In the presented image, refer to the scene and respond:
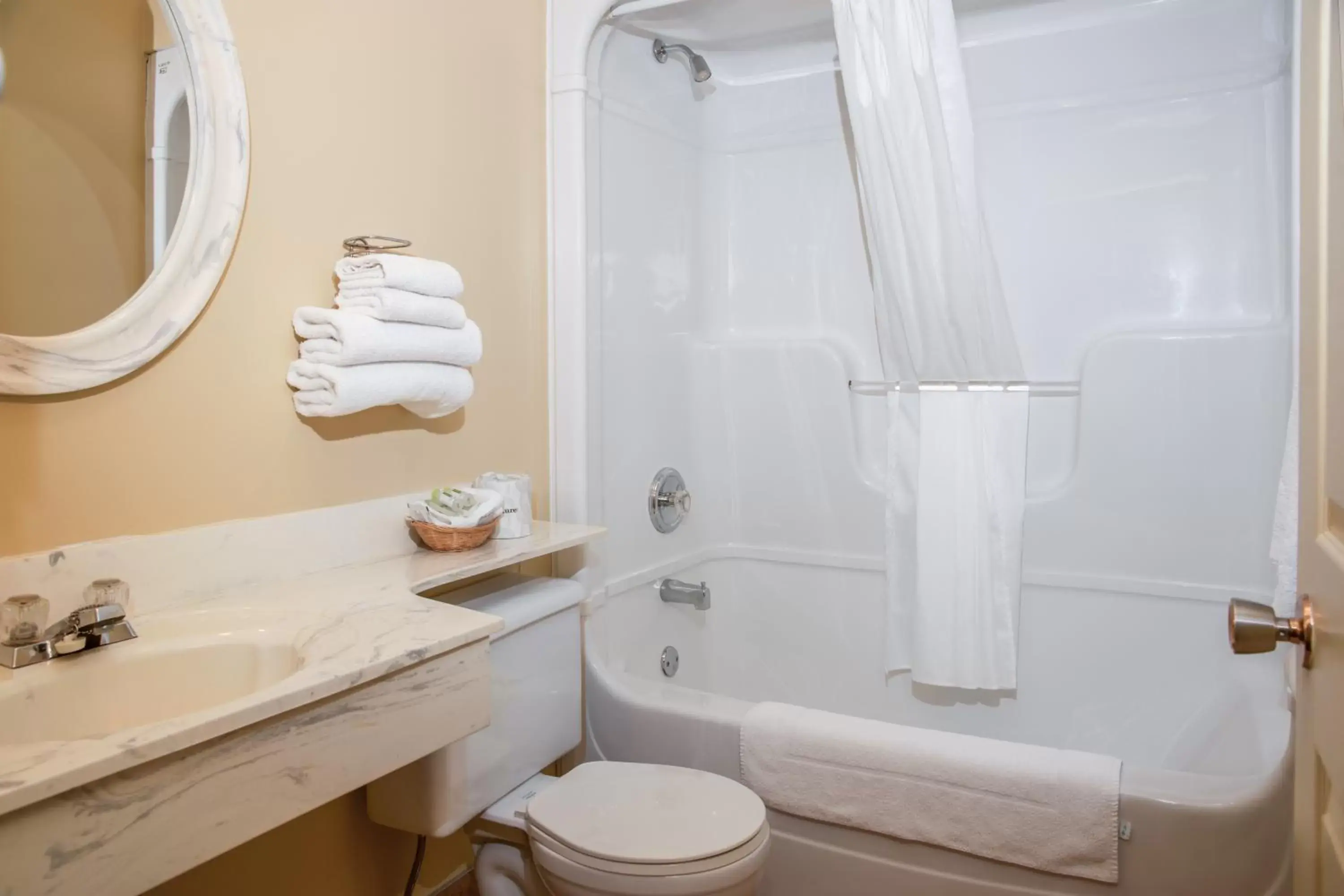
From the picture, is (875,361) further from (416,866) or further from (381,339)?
(416,866)

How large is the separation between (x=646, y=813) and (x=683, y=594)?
3.11 feet

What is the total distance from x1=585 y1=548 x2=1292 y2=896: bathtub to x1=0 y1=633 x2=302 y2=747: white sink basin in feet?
2.95

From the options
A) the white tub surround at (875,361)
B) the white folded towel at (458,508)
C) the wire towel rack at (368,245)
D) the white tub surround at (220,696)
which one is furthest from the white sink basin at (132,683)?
the white tub surround at (875,361)

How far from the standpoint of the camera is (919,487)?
7.30 ft

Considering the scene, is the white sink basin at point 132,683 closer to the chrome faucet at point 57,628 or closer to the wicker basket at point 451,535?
the chrome faucet at point 57,628

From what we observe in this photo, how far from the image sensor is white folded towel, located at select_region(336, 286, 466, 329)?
1562mm

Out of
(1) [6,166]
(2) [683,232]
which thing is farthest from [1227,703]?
(1) [6,166]

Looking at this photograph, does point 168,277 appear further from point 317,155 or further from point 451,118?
point 451,118

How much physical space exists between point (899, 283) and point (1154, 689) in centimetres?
117

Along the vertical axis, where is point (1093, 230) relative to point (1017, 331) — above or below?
above

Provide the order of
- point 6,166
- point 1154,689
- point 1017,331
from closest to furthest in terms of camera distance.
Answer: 1. point 6,166
2. point 1154,689
3. point 1017,331

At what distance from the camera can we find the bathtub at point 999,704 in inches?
57.5

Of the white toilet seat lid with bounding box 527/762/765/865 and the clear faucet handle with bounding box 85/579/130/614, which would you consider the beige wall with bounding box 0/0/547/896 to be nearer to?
the clear faucet handle with bounding box 85/579/130/614

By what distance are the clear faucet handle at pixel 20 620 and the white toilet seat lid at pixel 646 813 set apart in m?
0.81
